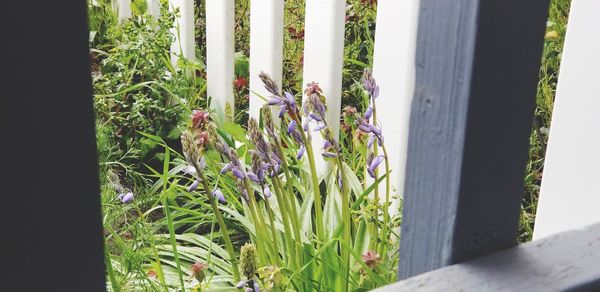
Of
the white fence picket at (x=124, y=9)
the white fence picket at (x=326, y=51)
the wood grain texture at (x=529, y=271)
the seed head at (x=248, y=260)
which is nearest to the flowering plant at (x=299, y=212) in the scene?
the seed head at (x=248, y=260)

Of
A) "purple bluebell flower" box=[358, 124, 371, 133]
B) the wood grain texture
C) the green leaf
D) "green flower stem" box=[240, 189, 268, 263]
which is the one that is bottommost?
"green flower stem" box=[240, 189, 268, 263]

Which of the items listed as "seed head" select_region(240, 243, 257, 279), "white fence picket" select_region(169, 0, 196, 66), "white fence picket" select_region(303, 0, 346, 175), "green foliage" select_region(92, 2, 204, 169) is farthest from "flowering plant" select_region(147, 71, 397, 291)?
"white fence picket" select_region(169, 0, 196, 66)

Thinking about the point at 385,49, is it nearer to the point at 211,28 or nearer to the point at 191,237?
the point at 191,237

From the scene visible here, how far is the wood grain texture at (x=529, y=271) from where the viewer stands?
2.03 feet

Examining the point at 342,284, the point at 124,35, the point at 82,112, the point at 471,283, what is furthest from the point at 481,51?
the point at 124,35

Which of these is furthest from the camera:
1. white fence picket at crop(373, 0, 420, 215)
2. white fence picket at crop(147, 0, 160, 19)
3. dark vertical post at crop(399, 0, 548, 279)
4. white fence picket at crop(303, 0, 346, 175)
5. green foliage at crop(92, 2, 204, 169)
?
white fence picket at crop(147, 0, 160, 19)

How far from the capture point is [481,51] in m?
0.56

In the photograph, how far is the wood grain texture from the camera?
62 centimetres

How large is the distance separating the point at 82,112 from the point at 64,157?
0.03m

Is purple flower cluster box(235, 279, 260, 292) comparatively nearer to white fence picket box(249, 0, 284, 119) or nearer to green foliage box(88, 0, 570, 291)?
green foliage box(88, 0, 570, 291)

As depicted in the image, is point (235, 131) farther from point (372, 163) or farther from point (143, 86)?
point (372, 163)

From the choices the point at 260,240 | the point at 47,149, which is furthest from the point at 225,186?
the point at 47,149

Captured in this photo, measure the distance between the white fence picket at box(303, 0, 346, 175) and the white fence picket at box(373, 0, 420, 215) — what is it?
0.14m

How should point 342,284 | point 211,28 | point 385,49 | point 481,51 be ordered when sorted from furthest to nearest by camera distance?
point 211,28, point 385,49, point 342,284, point 481,51
